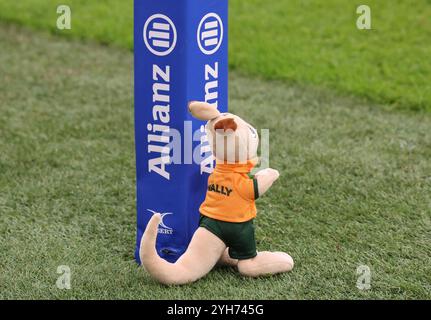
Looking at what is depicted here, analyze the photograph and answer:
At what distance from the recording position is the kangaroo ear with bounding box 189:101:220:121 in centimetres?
289

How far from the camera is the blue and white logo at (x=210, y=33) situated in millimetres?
2936

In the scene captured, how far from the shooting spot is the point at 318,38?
19.6ft

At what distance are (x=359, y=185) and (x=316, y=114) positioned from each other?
100 centimetres

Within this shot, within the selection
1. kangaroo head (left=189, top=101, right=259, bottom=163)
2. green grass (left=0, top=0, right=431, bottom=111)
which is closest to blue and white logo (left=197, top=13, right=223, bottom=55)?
kangaroo head (left=189, top=101, right=259, bottom=163)

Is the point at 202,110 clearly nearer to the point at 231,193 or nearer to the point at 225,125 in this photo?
the point at 225,125

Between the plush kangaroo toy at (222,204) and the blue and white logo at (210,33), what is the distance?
0.21 metres

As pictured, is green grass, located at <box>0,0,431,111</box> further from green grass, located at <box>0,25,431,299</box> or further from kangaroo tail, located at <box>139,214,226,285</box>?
kangaroo tail, located at <box>139,214,226,285</box>

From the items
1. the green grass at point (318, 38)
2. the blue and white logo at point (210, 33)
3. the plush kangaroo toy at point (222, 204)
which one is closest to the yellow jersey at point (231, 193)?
the plush kangaroo toy at point (222, 204)

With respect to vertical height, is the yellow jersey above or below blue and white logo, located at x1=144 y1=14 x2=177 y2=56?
below

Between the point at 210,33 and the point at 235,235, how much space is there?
681 millimetres

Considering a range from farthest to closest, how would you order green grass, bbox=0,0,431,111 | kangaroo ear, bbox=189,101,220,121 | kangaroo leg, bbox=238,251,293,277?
1. green grass, bbox=0,0,431,111
2. kangaroo leg, bbox=238,251,293,277
3. kangaroo ear, bbox=189,101,220,121

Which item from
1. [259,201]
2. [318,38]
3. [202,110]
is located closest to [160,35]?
[202,110]
